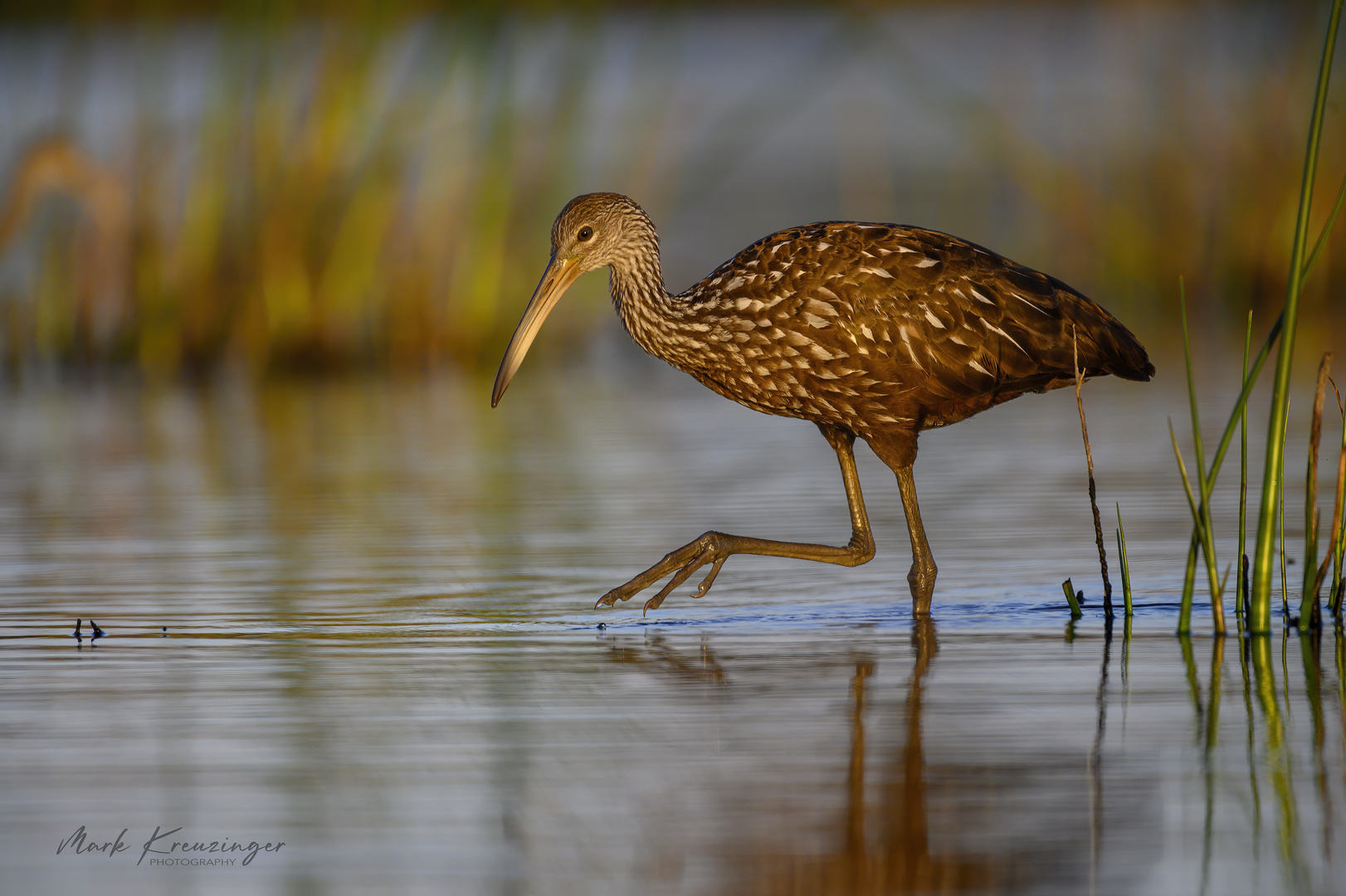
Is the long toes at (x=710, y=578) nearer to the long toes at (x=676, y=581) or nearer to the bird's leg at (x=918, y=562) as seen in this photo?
the long toes at (x=676, y=581)

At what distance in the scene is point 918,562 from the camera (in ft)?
24.6

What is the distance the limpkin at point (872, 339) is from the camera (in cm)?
770

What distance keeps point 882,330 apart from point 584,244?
52.8 inches

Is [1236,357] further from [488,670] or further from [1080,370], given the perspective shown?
[488,670]

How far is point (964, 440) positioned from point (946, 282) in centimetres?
443

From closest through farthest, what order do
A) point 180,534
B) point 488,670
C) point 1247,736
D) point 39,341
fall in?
point 1247,736 < point 488,670 < point 180,534 < point 39,341

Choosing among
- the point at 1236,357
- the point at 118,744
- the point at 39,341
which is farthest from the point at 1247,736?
the point at 39,341

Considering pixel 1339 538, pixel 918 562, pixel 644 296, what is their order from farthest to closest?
pixel 644 296
pixel 918 562
pixel 1339 538

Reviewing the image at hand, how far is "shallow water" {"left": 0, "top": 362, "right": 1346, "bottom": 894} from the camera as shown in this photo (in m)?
4.30

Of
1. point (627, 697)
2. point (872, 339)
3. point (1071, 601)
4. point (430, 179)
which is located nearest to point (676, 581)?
point (872, 339)

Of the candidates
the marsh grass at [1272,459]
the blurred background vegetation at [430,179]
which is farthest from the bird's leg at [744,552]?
the blurred background vegetation at [430,179]

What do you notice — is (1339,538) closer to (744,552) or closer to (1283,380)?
(1283,380)

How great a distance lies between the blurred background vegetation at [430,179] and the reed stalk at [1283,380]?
6902mm

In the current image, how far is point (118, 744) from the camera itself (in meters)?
5.35
